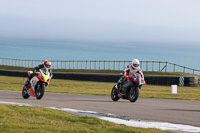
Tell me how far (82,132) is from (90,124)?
1253 mm

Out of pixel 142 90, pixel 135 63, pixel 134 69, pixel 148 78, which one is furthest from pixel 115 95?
pixel 148 78

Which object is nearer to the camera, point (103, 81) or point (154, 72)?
point (103, 81)

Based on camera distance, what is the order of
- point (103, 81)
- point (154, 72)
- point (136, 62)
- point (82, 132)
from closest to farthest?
1. point (82, 132)
2. point (136, 62)
3. point (103, 81)
4. point (154, 72)

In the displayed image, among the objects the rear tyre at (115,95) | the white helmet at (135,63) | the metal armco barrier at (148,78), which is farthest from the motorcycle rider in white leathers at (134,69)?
the metal armco barrier at (148,78)

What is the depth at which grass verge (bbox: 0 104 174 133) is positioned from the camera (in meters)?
8.12

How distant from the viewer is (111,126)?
888 centimetres

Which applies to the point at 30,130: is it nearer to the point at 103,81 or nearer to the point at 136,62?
the point at 136,62

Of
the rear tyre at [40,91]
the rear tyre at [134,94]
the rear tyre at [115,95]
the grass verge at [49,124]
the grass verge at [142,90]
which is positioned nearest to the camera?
the grass verge at [49,124]

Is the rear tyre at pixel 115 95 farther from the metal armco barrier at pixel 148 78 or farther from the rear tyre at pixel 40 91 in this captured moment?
the metal armco barrier at pixel 148 78

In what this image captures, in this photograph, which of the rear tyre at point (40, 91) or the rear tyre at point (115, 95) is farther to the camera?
the rear tyre at point (115, 95)

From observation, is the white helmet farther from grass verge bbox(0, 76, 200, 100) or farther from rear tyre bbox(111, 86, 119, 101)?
grass verge bbox(0, 76, 200, 100)

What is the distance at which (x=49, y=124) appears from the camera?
29.6 feet

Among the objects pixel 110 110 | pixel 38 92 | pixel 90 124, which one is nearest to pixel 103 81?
pixel 38 92

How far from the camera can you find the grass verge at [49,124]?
812cm
